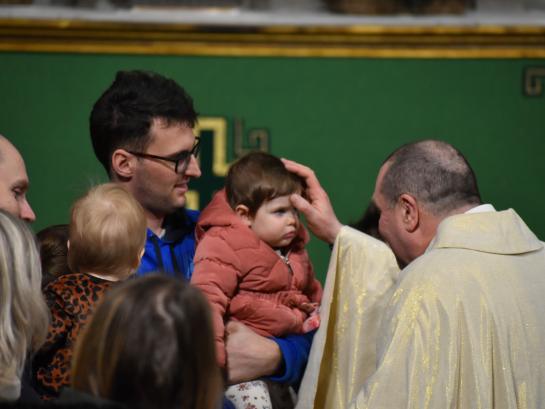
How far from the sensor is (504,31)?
6066 millimetres

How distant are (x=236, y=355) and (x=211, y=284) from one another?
0.76 feet

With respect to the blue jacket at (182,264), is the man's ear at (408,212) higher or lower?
higher

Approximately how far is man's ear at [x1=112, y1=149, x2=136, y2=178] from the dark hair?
32cm

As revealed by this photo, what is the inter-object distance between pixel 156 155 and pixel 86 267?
0.68 meters

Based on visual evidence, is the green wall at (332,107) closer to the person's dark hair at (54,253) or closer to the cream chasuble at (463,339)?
the person's dark hair at (54,253)

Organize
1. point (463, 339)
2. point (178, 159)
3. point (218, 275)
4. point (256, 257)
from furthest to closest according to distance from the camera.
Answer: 1. point (178, 159)
2. point (256, 257)
3. point (218, 275)
4. point (463, 339)

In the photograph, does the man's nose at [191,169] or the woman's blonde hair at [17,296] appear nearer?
the woman's blonde hair at [17,296]

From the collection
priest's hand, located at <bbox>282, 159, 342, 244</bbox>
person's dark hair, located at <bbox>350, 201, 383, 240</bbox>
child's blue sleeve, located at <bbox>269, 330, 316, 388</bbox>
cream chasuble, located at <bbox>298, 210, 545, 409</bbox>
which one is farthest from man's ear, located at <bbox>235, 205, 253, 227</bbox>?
cream chasuble, located at <bbox>298, 210, 545, 409</bbox>

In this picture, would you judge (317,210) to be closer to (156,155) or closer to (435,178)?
(435,178)

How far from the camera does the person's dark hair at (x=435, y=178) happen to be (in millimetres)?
3740

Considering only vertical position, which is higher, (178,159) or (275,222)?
(178,159)

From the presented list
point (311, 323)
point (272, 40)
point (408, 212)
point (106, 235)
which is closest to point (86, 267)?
point (106, 235)

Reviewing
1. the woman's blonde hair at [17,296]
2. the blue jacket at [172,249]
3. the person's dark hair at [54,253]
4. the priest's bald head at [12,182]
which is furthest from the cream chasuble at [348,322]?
the woman's blonde hair at [17,296]

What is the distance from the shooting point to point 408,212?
3.81m
